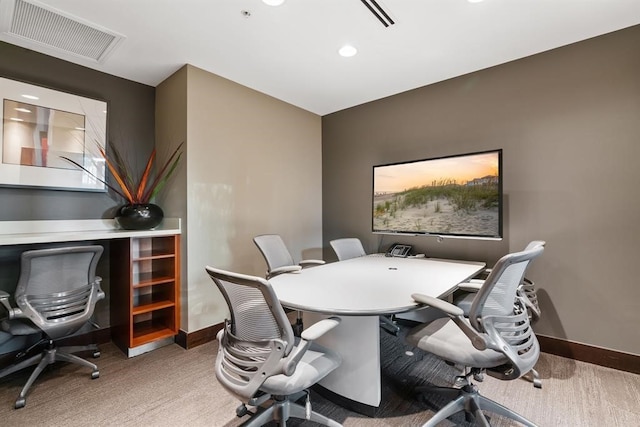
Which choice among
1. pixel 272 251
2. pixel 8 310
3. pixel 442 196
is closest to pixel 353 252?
pixel 272 251

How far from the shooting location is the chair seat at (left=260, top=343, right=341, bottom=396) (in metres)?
1.34

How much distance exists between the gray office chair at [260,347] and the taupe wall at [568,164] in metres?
2.34

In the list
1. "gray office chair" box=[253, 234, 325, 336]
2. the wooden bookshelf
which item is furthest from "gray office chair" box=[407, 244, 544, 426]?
the wooden bookshelf

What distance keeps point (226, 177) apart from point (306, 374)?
2.27 metres

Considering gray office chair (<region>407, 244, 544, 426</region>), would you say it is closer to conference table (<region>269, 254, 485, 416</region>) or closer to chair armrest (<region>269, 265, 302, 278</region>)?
conference table (<region>269, 254, 485, 416</region>)

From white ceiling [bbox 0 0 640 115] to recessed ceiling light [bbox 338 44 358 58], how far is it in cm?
7

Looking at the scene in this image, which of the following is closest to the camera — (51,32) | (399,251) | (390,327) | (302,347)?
(302,347)

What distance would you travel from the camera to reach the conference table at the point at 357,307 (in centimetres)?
156

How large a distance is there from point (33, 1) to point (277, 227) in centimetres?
276

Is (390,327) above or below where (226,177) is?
below

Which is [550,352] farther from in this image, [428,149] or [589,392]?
[428,149]

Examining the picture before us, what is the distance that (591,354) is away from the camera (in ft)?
8.02

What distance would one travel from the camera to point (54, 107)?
2654 millimetres

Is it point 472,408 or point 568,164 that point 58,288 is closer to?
point 472,408
